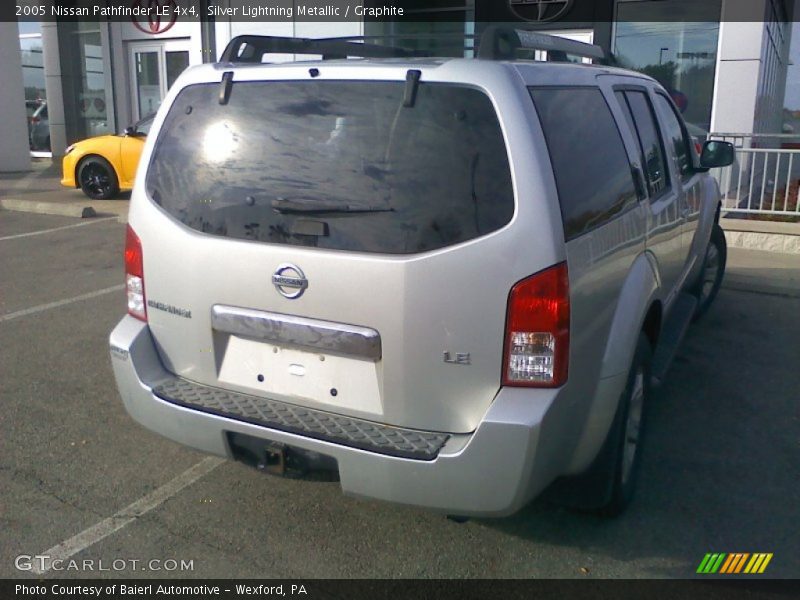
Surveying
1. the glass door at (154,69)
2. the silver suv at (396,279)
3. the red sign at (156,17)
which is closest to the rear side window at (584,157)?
the silver suv at (396,279)

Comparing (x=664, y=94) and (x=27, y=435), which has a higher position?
(x=664, y=94)

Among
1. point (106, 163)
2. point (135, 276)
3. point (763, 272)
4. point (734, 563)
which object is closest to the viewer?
point (734, 563)

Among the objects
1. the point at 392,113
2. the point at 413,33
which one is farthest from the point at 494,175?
the point at 413,33

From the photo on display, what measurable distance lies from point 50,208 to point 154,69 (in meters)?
6.62

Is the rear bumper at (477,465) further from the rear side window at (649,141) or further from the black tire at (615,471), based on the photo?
the rear side window at (649,141)

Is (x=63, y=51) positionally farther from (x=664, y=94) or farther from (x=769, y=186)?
(x=664, y=94)

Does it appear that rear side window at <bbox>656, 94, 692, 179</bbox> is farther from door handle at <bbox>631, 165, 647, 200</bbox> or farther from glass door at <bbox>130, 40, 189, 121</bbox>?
glass door at <bbox>130, 40, 189, 121</bbox>

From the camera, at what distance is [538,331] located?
279 centimetres

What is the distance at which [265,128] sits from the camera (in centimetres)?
318

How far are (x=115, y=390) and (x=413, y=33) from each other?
11.5 metres

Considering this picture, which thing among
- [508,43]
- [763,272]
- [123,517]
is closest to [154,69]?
[763,272]
